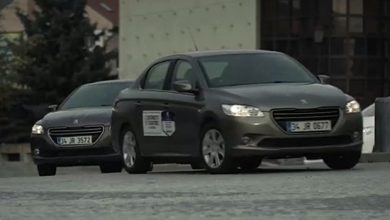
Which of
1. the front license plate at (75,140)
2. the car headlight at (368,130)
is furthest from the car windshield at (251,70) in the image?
the car headlight at (368,130)

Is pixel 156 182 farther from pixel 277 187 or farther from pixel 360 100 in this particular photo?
pixel 360 100

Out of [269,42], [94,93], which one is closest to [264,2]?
[269,42]

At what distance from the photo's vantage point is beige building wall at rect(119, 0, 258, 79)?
1645 inches

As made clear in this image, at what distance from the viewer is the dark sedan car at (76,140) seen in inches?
637

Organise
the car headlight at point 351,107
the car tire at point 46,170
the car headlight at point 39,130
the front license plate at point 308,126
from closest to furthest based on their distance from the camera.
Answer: the front license plate at point 308,126, the car headlight at point 351,107, the car headlight at point 39,130, the car tire at point 46,170

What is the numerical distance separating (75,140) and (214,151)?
4.00 metres

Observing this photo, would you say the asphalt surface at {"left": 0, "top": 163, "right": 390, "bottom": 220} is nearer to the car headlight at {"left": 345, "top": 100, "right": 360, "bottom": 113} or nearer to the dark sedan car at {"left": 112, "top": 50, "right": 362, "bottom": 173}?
the dark sedan car at {"left": 112, "top": 50, "right": 362, "bottom": 173}

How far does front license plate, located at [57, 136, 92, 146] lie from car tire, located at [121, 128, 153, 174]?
1.51m

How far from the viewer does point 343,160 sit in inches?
530

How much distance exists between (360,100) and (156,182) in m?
27.2

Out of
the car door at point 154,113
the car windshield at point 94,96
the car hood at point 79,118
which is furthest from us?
the car windshield at point 94,96

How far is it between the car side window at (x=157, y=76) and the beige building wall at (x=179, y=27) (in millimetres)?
24815

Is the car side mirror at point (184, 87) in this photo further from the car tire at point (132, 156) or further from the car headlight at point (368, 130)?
the car headlight at point (368, 130)

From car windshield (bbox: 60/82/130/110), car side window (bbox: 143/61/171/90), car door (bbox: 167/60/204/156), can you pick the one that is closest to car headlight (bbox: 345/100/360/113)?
car door (bbox: 167/60/204/156)
